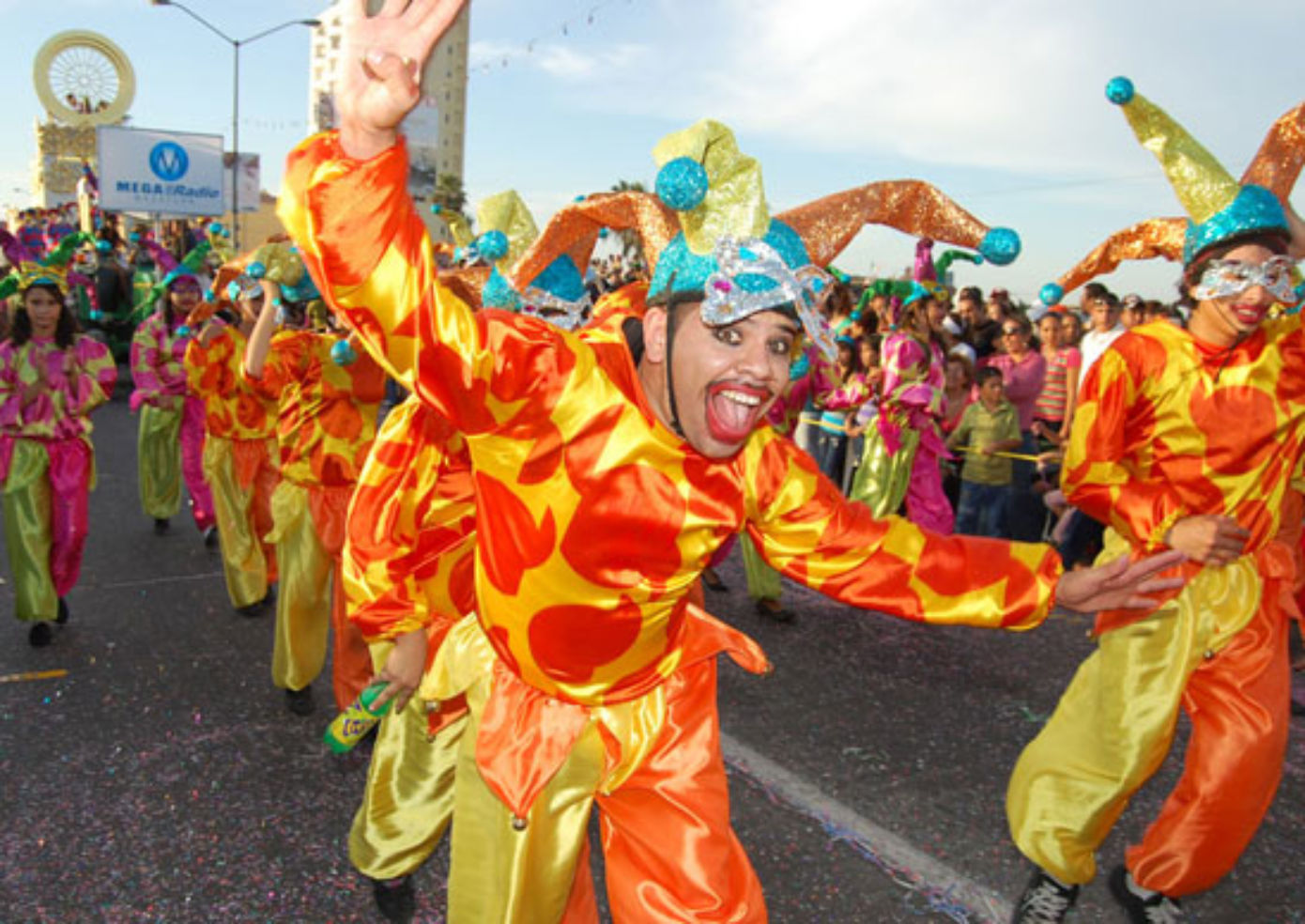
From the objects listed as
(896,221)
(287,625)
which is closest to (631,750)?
(896,221)

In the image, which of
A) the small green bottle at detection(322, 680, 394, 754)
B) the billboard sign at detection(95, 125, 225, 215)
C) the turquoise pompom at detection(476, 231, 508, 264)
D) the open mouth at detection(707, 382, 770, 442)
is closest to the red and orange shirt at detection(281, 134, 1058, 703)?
the open mouth at detection(707, 382, 770, 442)

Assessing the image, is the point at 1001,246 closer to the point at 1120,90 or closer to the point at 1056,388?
the point at 1120,90

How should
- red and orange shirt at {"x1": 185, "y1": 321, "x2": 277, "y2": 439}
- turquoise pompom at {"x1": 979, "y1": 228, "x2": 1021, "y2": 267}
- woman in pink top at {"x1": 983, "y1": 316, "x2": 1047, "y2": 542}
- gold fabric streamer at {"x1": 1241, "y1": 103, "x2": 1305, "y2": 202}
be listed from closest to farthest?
turquoise pompom at {"x1": 979, "y1": 228, "x2": 1021, "y2": 267} < gold fabric streamer at {"x1": 1241, "y1": 103, "x2": 1305, "y2": 202} < red and orange shirt at {"x1": 185, "y1": 321, "x2": 277, "y2": 439} < woman in pink top at {"x1": 983, "y1": 316, "x2": 1047, "y2": 542}

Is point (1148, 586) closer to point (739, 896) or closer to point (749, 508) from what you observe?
point (749, 508)

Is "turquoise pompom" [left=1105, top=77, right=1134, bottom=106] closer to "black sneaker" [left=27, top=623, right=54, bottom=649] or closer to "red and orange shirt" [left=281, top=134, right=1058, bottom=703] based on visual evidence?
"red and orange shirt" [left=281, top=134, right=1058, bottom=703]

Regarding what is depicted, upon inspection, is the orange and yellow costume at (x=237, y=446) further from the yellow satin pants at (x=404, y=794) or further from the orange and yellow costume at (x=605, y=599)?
the orange and yellow costume at (x=605, y=599)

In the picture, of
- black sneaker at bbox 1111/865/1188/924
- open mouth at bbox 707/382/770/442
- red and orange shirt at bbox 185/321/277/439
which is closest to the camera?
open mouth at bbox 707/382/770/442

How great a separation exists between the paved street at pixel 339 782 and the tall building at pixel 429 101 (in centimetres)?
211

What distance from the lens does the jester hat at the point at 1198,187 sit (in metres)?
2.79

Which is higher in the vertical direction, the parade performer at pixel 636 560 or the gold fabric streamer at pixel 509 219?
the gold fabric streamer at pixel 509 219

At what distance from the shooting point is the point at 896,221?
237 cm

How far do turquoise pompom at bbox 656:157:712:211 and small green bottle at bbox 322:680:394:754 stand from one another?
1300 millimetres

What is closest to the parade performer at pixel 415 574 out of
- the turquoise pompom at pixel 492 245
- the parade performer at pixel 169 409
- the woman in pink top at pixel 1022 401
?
the turquoise pompom at pixel 492 245

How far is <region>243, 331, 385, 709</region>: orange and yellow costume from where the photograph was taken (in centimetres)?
389
